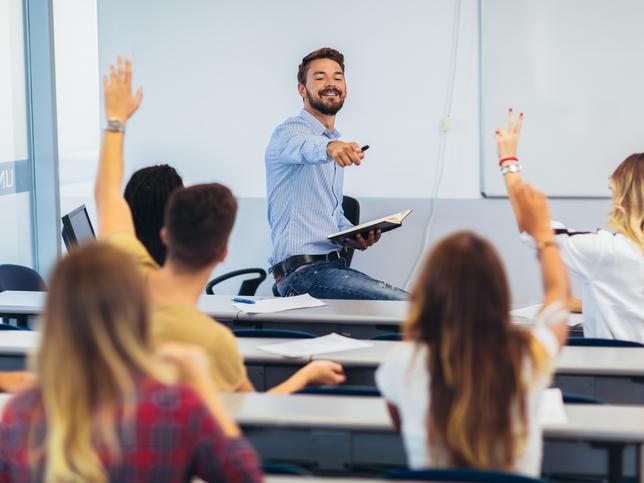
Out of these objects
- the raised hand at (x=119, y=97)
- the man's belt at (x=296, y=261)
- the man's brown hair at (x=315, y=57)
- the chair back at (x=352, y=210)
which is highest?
the man's brown hair at (x=315, y=57)

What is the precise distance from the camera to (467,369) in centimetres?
185

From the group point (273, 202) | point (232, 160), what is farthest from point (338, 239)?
point (232, 160)

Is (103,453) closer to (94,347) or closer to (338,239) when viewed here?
(94,347)

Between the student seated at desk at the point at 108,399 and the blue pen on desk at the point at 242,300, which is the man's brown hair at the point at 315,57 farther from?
the student seated at desk at the point at 108,399

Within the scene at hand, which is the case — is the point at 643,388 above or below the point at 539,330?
below

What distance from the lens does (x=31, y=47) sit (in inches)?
237

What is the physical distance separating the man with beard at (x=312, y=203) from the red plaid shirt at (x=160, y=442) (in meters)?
2.79

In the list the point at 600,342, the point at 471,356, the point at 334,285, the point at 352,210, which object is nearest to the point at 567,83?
the point at 352,210

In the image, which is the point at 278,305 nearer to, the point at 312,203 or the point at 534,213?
the point at 312,203

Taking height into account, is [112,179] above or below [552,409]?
above

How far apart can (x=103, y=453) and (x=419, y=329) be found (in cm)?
68

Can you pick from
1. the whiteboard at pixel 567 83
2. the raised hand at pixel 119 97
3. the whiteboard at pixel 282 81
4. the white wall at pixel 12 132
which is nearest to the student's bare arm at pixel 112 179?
the raised hand at pixel 119 97

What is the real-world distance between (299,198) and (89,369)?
3.16m

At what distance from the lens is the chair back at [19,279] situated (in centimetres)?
465
